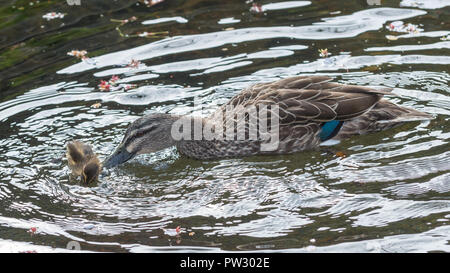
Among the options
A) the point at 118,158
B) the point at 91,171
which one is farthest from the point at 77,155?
the point at 118,158

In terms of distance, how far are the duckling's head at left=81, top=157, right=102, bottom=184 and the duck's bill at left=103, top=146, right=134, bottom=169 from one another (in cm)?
16

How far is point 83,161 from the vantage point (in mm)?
7656

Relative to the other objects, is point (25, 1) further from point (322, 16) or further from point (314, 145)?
point (314, 145)

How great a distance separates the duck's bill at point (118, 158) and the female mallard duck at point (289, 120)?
0.01m

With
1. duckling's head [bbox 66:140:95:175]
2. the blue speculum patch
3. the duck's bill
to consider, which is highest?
duckling's head [bbox 66:140:95:175]

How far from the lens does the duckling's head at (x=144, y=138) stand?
790cm

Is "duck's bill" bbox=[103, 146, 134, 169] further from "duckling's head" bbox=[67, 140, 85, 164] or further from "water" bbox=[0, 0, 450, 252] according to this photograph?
"duckling's head" bbox=[67, 140, 85, 164]

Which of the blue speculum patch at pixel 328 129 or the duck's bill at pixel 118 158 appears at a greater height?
the duck's bill at pixel 118 158

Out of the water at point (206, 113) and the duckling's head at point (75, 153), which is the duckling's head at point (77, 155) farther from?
the water at point (206, 113)

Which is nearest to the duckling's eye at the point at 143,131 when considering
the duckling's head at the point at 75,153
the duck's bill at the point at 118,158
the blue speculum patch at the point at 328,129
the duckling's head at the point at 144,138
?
the duckling's head at the point at 144,138

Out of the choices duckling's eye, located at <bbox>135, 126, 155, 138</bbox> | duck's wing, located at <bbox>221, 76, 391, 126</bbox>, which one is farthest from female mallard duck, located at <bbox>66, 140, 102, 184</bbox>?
duck's wing, located at <bbox>221, 76, 391, 126</bbox>

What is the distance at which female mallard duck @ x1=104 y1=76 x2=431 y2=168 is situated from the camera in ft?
26.5

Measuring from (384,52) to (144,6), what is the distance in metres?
4.09

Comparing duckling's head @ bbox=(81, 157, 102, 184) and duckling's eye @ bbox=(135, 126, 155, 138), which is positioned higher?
duckling's eye @ bbox=(135, 126, 155, 138)
